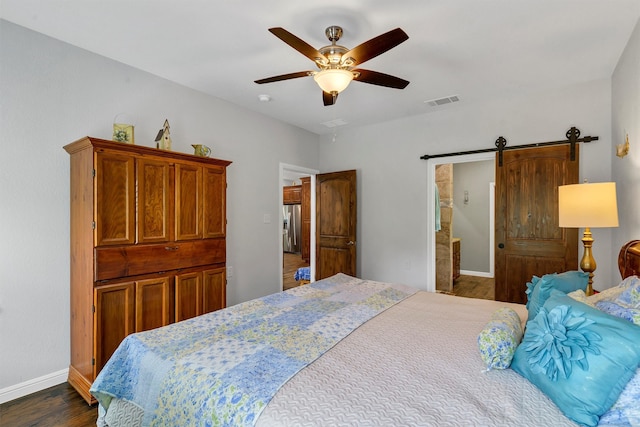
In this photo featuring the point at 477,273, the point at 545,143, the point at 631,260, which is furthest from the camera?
the point at 477,273

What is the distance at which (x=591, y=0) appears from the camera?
81.5 inches

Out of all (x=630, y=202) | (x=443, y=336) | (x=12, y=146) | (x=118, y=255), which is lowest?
(x=443, y=336)

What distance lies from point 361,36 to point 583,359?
240 centimetres

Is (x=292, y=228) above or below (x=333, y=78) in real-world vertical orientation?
below

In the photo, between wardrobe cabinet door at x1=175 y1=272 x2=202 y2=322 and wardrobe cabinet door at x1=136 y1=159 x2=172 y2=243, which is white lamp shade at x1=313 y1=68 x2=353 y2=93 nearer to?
wardrobe cabinet door at x1=136 y1=159 x2=172 y2=243

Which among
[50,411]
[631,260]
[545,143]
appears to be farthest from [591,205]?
[50,411]

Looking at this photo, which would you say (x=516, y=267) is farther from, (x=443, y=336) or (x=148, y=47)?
(x=148, y=47)

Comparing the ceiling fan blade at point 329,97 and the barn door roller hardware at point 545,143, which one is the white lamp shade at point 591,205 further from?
the ceiling fan blade at point 329,97

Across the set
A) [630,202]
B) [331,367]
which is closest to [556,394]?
[331,367]

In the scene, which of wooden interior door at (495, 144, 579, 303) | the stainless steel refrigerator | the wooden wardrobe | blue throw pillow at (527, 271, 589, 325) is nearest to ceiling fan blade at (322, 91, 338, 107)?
the wooden wardrobe

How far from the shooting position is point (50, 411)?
216 centimetres

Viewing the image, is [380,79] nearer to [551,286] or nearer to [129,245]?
[551,286]

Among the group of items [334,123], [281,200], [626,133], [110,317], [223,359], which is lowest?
[110,317]

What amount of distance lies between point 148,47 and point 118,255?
1.72 meters
